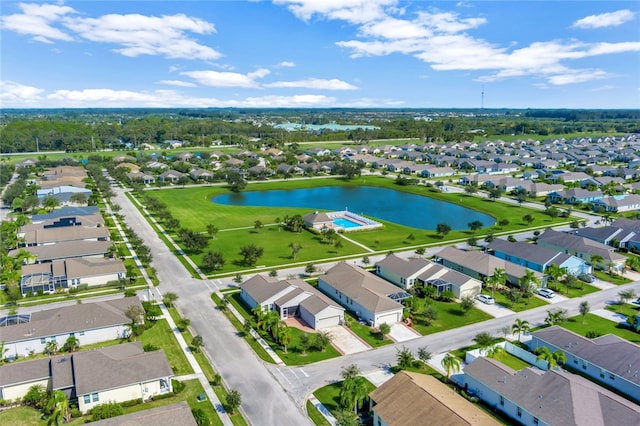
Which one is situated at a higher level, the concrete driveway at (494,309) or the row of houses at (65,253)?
the row of houses at (65,253)

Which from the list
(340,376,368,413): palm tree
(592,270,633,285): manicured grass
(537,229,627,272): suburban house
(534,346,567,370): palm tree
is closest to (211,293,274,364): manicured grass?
(340,376,368,413): palm tree

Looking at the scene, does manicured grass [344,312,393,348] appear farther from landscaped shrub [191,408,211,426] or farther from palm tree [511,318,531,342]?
landscaped shrub [191,408,211,426]

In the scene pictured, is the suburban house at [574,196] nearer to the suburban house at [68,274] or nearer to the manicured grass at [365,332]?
the manicured grass at [365,332]

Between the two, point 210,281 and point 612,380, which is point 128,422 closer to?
point 210,281

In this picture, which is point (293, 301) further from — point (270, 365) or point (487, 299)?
point (487, 299)

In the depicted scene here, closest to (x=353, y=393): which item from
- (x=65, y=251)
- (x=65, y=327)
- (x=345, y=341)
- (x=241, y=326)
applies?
(x=345, y=341)

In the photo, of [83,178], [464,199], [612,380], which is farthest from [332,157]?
[612,380]

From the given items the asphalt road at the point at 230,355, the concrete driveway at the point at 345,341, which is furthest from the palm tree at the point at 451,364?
the asphalt road at the point at 230,355
